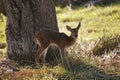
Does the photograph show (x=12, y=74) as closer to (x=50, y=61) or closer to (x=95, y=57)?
(x=50, y=61)

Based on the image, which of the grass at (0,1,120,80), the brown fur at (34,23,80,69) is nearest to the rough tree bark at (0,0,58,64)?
the brown fur at (34,23,80,69)

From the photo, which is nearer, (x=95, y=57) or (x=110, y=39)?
(x=95, y=57)

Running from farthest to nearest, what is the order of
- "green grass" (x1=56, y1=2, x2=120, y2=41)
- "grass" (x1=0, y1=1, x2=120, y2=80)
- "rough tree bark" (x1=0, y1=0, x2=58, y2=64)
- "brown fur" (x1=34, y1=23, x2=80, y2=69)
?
1. "green grass" (x1=56, y1=2, x2=120, y2=41)
2. "rough tree bark" (x1=0, y1=0, x2=58, y2=64)
3. "brown fur" (x1=34, y1=23, x2=80, y2=69)
4. "grass" (x1=0, y1=1, x2=120, y2=80)

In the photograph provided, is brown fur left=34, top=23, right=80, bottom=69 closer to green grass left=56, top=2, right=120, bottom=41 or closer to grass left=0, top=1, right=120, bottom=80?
grass left=0, top=1, right=120, bottom=80

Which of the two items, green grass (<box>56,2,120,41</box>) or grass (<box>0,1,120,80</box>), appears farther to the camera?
green grass (<box>56,2,120,41</box>)

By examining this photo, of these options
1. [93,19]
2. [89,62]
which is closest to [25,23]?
[89,62]

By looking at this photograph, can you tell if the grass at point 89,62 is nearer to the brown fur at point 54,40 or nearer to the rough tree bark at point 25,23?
the brown fur at point 54,40

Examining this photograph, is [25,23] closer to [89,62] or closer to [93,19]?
[89,62]

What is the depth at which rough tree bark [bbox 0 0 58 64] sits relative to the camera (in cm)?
952

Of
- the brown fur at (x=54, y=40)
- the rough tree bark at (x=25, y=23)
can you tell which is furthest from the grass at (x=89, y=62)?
the rough tree bark at (x=25, y=23)

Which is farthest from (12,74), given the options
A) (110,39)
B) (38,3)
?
(110,39)

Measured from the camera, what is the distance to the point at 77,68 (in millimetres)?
8984

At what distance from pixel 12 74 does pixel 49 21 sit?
1.83 meters

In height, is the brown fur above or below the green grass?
above
